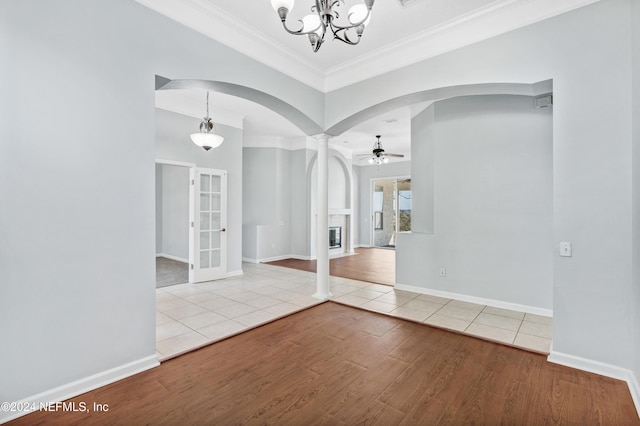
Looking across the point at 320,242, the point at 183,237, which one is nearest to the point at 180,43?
the point at 320,242

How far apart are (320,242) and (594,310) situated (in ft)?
10.2

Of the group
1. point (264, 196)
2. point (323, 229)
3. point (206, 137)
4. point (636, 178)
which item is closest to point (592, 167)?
point (636, 178)

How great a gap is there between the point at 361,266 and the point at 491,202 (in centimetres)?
364

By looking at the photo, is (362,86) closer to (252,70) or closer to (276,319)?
(252,70)

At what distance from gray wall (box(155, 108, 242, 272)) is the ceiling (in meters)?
2.60

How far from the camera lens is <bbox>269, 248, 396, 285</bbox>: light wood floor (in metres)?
5.95

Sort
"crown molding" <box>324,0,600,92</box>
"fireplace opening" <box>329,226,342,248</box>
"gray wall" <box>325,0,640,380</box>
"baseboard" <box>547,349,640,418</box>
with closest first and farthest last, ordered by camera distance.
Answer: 1. "baseboard" <box>547,349,640,418</box>
2. "gray wall" <box>325,0,640,380</box>
3. "crown molding" <box>324,0,600,92</box>
4. "fireplace opening" <box>329,226,342,248</box>

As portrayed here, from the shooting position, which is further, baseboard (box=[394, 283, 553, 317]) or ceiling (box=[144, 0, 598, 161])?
baseboard (box=[394, 283, 553, 317])

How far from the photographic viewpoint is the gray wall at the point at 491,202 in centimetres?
379

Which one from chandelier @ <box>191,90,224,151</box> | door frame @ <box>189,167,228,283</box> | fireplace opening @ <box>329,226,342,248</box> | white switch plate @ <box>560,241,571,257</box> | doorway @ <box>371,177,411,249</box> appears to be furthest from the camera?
doorway @ <box>371,177,411,249</box>

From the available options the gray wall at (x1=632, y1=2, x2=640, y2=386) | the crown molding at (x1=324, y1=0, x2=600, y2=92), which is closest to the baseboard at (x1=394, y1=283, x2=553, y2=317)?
the gray wall at (x1=632, y1=2, x2=640, y2=386)

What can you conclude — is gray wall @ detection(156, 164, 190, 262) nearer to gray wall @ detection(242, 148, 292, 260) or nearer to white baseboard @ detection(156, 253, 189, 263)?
white baseboard @ detection(156, 253, 189, 263)

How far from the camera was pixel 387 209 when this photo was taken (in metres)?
11.5

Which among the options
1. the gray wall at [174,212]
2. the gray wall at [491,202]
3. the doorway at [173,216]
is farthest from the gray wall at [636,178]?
the gray wall at [174,212]
